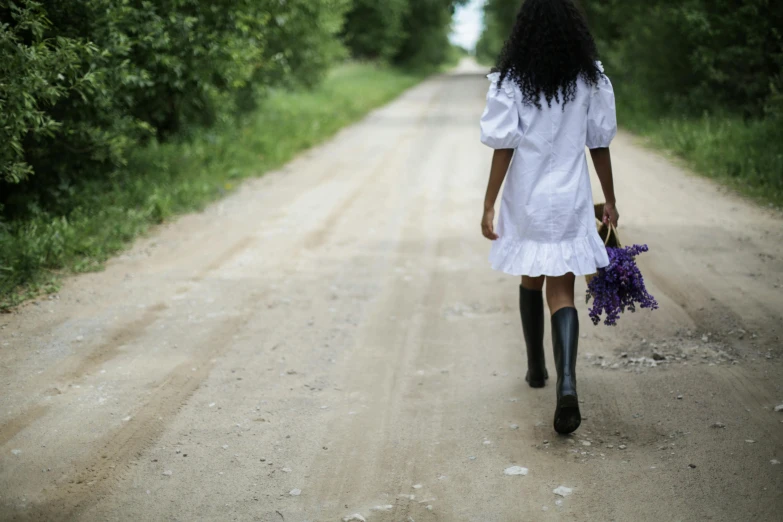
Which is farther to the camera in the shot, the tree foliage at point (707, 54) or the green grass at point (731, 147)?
the tree foliage at point (707, 54)

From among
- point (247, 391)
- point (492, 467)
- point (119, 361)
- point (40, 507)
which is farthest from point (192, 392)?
point (492, 467)

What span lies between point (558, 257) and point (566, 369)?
57 centimetres

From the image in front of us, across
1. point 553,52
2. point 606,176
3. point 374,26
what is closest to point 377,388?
point 606,176

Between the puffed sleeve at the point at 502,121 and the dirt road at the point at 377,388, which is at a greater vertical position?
the puffed sleeve at the point at 502,121

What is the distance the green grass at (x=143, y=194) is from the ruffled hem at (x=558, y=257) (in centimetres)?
407

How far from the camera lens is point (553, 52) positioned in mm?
3723

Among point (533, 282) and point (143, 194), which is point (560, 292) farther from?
point (143, 194)

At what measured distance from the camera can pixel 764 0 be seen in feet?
36.6

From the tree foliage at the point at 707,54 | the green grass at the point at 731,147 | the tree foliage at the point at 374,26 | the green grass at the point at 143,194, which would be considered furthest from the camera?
the tree foliage at the point at 374,26

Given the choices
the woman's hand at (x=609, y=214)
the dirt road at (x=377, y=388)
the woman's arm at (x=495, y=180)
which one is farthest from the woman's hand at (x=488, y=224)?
the dirt road at (x=377, y=388)

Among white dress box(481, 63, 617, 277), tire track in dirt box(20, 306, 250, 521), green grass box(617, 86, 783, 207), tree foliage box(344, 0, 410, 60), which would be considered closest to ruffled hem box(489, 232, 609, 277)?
white dress box(481, 63, 617, 277)

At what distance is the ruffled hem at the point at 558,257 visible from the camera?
3803mm

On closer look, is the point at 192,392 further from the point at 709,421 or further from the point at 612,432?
the point at 709,421

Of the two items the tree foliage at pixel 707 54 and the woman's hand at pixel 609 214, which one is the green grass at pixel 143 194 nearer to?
the woman's hand at pixel 609 214
